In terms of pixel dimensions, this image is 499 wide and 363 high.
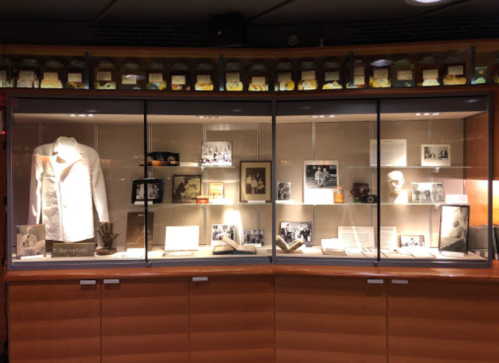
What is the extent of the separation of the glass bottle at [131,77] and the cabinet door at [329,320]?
1925 mm

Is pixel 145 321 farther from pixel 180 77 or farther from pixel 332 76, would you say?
pixel 332 76

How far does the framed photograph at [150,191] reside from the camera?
3072 mm

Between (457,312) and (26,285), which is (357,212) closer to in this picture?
(457,312)

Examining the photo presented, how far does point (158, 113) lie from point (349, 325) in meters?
2.22

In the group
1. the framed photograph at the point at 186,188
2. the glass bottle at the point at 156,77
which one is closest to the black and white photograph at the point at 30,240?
the framed photograph at the point at 186,188

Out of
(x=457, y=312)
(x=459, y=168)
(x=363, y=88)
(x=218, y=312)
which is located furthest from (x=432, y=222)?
(x=218, y=312)

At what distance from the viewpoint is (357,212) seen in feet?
10.2

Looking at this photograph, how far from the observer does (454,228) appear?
9.93 feet

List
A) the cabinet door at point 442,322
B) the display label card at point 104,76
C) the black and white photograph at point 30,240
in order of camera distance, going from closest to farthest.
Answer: the cabinet door at point 442,322
the black and white photograph at point 30,240
the display label card at point 104,76

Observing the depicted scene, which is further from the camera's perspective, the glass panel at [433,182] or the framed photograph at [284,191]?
the framed photograph at [284,191]

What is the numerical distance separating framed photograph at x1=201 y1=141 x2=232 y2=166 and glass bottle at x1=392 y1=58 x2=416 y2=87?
144 centimetres

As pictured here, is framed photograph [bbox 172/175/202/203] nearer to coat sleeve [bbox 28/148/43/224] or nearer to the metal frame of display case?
the metal frame of display case

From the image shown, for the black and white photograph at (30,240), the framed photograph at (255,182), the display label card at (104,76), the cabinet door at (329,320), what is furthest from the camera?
the framed photograph at (255,182)

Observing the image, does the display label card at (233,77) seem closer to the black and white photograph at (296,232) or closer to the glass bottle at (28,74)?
the black and white photograph at (296,232)
